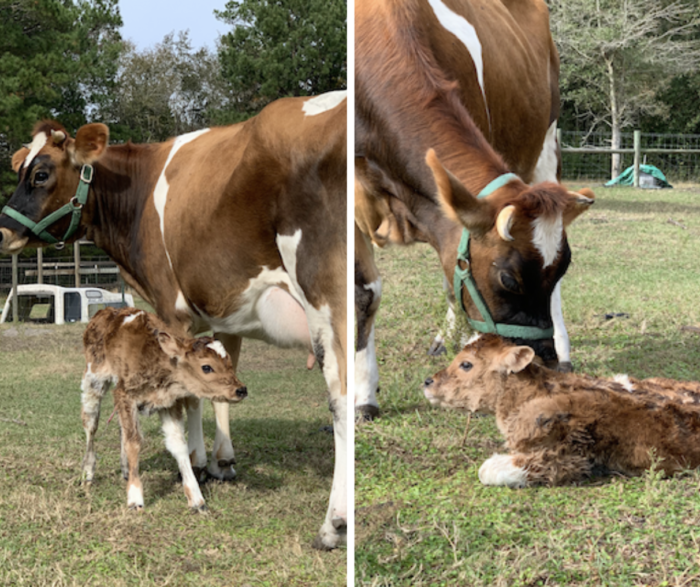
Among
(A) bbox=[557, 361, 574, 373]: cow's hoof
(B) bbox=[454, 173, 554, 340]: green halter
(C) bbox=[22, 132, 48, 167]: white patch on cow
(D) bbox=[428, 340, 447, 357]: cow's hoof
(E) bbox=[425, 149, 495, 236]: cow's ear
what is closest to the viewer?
(E) bbox=[425, 149, 495, 236]: cow's ear

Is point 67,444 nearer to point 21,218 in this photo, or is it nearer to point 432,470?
point 21,218

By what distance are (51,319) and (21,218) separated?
0.28 metres

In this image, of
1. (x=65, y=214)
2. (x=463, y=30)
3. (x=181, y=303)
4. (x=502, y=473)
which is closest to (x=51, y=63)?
(x=65, y=214)

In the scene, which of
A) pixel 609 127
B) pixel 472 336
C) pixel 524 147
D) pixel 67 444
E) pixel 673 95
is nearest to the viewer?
pixel 67 444

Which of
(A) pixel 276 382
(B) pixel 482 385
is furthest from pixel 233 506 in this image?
(B) pixel 482 385

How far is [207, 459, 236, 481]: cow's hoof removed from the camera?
1.96 meters

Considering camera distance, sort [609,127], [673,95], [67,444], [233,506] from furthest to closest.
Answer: [609,127], [673,95], [67,444], [233,506]

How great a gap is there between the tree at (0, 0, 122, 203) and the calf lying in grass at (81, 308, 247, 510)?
0.49 m

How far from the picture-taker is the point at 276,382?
206 cm

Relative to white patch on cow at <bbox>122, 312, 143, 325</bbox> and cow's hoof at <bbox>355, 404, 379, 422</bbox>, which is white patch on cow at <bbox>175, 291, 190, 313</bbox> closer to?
white patch on cow at <bbox>122, 312, 143, 325</bbox>

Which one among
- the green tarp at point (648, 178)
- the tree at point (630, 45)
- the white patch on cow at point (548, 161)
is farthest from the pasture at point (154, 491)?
the green tarp at point (648, 178)

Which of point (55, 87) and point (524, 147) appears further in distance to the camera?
point (524, 147)

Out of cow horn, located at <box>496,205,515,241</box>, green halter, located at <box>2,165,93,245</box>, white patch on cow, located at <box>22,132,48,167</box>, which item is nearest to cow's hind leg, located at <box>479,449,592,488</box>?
cow horn, located at <box>496,205,515,241</box>

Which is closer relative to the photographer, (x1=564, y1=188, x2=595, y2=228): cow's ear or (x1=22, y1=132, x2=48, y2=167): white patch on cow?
(x1=564, y1=188, x2=595, y2=228): cow's ear
